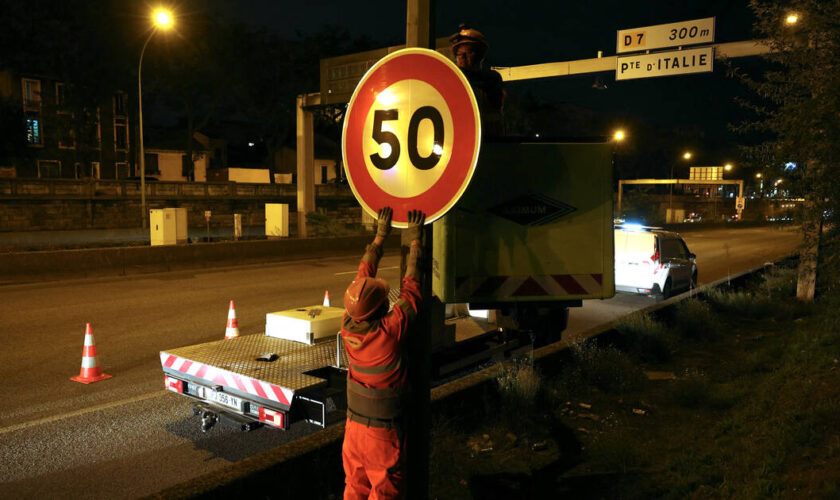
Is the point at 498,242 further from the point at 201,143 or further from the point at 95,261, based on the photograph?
the point at 201,143

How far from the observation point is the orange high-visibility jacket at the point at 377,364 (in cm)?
298

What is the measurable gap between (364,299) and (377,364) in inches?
13.3

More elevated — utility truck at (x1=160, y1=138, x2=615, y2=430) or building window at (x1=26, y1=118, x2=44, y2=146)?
building window at (x1=26, y1=118, x2=44, y2=146)

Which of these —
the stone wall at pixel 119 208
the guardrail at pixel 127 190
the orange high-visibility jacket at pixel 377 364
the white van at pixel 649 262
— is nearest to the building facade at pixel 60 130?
the guardrail at pixel 127 190

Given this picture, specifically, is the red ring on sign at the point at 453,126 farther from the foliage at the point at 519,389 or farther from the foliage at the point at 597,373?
the foliage at the point at 597,373

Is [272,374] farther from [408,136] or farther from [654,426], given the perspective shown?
[654,426]

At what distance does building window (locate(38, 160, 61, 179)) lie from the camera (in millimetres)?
46531

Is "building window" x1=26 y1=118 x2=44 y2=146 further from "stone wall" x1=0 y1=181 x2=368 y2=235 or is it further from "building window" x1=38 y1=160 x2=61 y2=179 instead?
"stone wall" x1=0 y1=181 x2=368 y2=235

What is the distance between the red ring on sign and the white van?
11513 millimetres

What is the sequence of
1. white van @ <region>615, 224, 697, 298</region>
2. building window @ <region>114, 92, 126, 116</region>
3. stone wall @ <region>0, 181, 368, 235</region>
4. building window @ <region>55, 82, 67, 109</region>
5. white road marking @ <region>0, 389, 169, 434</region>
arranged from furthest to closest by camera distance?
1. building window @ <region>114, 92, 126, 116</region>
2. building window @ <region>55, 82, 67, 109</region>
3. stone wall @ <region>0, 181, 368, 235</region>
4. white van @ <region>615, 224, 697, 298</region>
5. white road marking @ <region>0, 389, 169, 434</region>

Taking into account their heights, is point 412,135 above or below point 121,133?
below

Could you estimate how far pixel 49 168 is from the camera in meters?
47.1

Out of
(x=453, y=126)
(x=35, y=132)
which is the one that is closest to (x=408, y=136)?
(x=453, y=126)

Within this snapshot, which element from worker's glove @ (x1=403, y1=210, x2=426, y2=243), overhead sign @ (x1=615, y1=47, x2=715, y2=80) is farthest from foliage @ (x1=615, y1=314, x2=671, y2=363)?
overhead sign @ (x1=615, y1=47, x2=715, y2=80)
